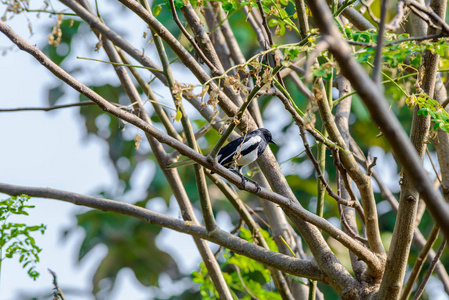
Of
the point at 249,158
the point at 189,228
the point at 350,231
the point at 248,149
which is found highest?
the point at 248,149

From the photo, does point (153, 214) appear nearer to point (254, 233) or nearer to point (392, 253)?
point (254, 233)

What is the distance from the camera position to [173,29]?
6.49 meters

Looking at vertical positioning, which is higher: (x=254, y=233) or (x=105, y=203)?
(x=105, y=203)

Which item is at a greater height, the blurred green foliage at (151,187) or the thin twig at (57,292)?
the blurred green foliage at (151,187)

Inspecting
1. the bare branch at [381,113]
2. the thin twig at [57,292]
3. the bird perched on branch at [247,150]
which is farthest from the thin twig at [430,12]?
the thin twig at [57,292]

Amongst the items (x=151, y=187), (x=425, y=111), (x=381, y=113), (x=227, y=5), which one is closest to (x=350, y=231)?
(x=425, y=111)

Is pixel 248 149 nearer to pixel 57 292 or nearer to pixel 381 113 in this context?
pixel 57 292

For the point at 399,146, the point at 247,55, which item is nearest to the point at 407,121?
the point at 247,55

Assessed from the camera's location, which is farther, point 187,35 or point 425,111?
point 187,35

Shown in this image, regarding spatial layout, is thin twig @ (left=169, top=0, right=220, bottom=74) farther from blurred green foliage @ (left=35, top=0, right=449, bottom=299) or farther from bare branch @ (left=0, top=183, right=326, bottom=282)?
blurred green foliage @ (left=35, top=0, right=449, bottom=299)

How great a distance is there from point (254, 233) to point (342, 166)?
44.1 inches

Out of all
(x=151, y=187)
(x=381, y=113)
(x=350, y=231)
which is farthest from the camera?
(x=151, y=187)

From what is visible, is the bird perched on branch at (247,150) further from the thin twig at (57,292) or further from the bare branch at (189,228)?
the thin twig at (57,292)

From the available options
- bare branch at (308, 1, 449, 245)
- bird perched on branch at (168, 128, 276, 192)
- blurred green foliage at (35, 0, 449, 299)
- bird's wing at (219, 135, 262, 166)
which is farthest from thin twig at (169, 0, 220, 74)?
blurred green foliage at (35, 0, 449, 299)
